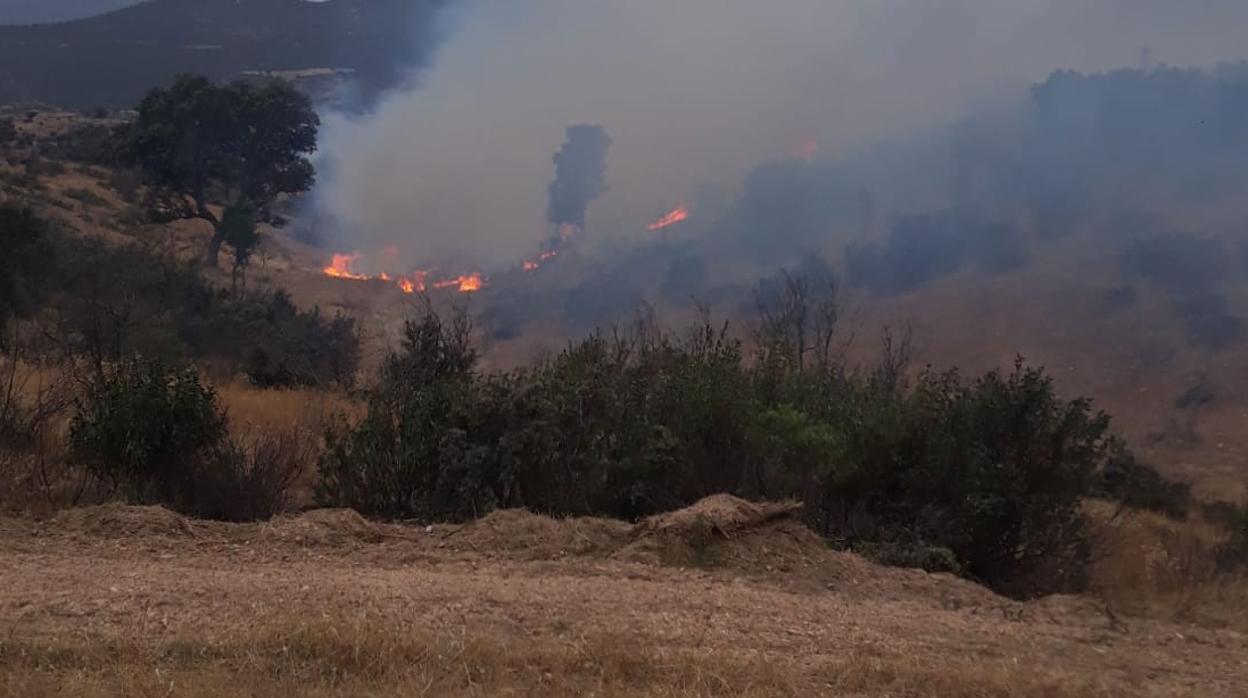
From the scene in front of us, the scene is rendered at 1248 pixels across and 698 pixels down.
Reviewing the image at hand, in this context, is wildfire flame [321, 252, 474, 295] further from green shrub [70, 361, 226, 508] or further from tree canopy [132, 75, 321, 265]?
green shrub [70, 361, 226, 508]

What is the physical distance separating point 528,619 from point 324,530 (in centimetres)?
247

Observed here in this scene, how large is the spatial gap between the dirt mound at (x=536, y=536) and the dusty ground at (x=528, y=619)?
0.06ft

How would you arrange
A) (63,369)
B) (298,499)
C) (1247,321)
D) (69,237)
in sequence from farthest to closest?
(1247,321), (69,237), (63,369), (298,499)

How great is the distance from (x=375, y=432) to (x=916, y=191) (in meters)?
37.6

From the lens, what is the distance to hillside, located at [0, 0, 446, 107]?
70062mm

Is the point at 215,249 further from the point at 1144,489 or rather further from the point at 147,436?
the point at 1144,489

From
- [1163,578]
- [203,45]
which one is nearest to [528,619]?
[1163,578]

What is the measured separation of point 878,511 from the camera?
9258 millimetres

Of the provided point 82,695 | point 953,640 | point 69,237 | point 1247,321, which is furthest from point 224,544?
point 1247,321

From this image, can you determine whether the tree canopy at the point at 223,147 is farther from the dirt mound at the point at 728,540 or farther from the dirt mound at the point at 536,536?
the dirt mound at the point at 728,540

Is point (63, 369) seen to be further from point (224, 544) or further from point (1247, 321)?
point (1247, 321)

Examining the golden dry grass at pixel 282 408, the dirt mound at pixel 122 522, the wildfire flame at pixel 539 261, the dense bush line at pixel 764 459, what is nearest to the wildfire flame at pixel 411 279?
the wildfire flame at pixel 539 261

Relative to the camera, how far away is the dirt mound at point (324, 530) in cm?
729

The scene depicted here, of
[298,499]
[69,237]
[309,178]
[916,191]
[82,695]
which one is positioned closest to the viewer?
[82,695]
